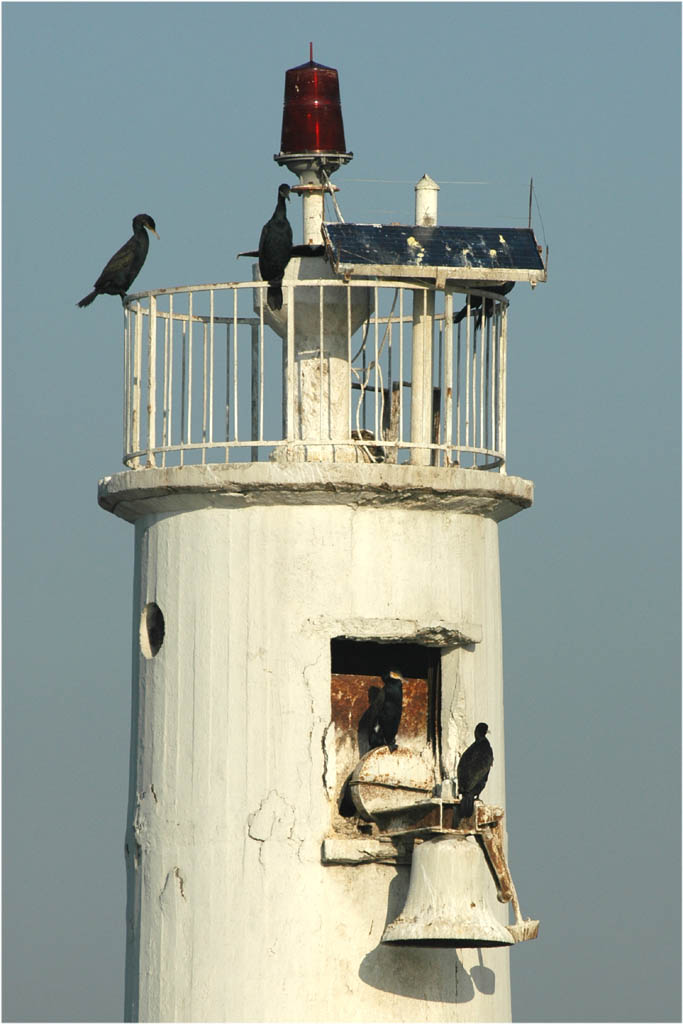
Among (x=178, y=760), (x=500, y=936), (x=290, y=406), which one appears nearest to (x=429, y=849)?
(x=500, y=936)

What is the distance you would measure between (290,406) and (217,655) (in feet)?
6.58

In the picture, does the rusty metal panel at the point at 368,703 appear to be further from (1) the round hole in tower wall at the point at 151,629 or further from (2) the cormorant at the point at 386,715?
(1) the round hole in tower wall at the point at 151,629

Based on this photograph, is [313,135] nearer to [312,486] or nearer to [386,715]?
[312,486]

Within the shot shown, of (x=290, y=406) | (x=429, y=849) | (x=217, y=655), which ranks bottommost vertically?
(x=429, y=849)

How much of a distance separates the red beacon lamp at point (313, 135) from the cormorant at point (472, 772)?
4267mm

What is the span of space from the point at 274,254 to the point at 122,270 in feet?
4.49

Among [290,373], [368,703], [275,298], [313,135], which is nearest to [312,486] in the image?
[290,373]

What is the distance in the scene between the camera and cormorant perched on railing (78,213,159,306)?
21062mm

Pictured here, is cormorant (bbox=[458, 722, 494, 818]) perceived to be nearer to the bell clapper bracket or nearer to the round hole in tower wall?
the bell clapper bracket

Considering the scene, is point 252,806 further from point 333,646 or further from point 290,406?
point 290,406

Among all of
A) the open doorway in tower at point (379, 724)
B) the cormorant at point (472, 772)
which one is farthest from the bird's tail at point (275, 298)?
the cormorant at point (472, 772)

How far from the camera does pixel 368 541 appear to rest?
20.1 meters

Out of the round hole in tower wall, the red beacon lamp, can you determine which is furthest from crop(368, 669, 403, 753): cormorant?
the red beacon lamp

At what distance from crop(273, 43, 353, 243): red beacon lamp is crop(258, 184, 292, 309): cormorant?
22.8 inches
